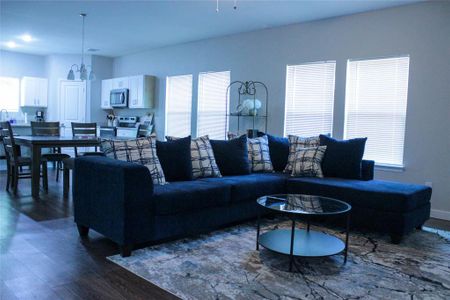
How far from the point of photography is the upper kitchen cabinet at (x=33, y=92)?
29.0 feet

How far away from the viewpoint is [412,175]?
462 centimetres

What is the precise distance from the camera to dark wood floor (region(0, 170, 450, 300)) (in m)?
2.30

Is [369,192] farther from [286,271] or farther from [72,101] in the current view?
[72,101]

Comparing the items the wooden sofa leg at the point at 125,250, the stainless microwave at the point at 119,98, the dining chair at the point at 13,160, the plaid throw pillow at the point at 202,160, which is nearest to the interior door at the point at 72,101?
the stainless microwave at the point at 119,98

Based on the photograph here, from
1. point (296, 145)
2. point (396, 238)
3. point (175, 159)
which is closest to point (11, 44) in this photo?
point (175, 159)

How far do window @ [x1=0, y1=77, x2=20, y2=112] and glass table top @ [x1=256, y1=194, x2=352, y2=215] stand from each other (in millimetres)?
7957

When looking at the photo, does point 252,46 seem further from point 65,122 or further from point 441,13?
point 65,122

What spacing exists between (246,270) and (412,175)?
9.58ft

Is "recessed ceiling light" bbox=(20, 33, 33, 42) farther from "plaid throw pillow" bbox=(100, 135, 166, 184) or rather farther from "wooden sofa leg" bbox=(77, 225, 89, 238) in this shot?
"wooden sofa leg" bbox=(77, 225, 89, 238)

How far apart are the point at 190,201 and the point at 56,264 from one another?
112 cm

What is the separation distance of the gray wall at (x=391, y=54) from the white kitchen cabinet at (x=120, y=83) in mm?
2631

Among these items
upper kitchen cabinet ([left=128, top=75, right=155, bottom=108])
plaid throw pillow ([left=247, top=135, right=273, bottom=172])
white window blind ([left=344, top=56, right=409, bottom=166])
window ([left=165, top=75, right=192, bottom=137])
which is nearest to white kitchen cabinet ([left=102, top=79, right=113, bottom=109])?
upper kitchen cabinet ([left=128, top=75, right=155, bottom=108])

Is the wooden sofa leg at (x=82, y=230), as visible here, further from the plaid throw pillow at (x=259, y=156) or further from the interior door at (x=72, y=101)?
the interior door at (x=72, y=101)

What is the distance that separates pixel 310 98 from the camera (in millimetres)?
5590
